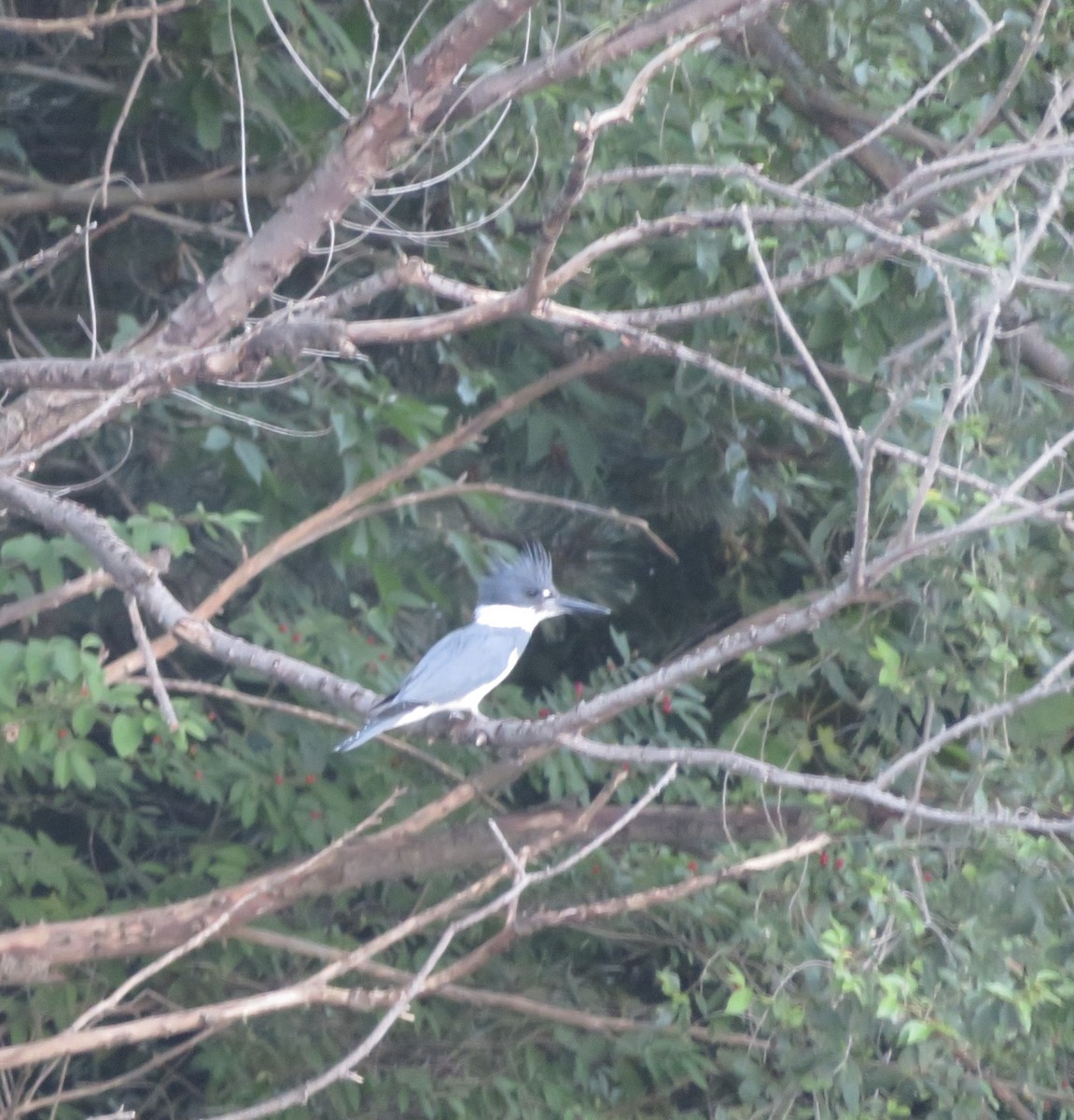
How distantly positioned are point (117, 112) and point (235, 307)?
101cm

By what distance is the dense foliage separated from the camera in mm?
2138

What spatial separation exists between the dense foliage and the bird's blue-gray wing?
5.0 inches

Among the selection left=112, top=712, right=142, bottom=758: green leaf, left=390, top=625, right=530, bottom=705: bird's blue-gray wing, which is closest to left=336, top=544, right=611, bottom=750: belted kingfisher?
left=390, top=625, right=530, bottom=705: bird's blue-gray wing

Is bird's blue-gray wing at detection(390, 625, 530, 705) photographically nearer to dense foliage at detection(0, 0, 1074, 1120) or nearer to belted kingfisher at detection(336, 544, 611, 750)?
belted kingfisher at detection(336, 544, 611, 750)

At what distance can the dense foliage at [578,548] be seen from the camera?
2.14m

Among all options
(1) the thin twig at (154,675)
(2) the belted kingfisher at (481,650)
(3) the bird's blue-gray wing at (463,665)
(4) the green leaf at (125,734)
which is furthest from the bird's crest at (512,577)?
(1) the thin twig at (154,675)

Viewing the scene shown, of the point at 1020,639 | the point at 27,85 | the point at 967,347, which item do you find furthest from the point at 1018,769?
the point at 27,85

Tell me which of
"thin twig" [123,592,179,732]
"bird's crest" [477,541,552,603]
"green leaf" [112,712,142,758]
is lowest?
"bird's crest" [477,541,552,603]

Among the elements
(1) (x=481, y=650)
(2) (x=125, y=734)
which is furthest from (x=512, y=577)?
(2) (x=125, y=734)

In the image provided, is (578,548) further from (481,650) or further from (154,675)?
(154,675)

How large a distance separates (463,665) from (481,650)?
0.08 metres

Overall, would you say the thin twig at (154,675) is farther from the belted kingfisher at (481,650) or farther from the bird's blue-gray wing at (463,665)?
the bird's blue-gray wing at (463,665)

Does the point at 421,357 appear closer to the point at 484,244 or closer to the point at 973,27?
the point at 484,244

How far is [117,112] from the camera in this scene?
3.03 meters
